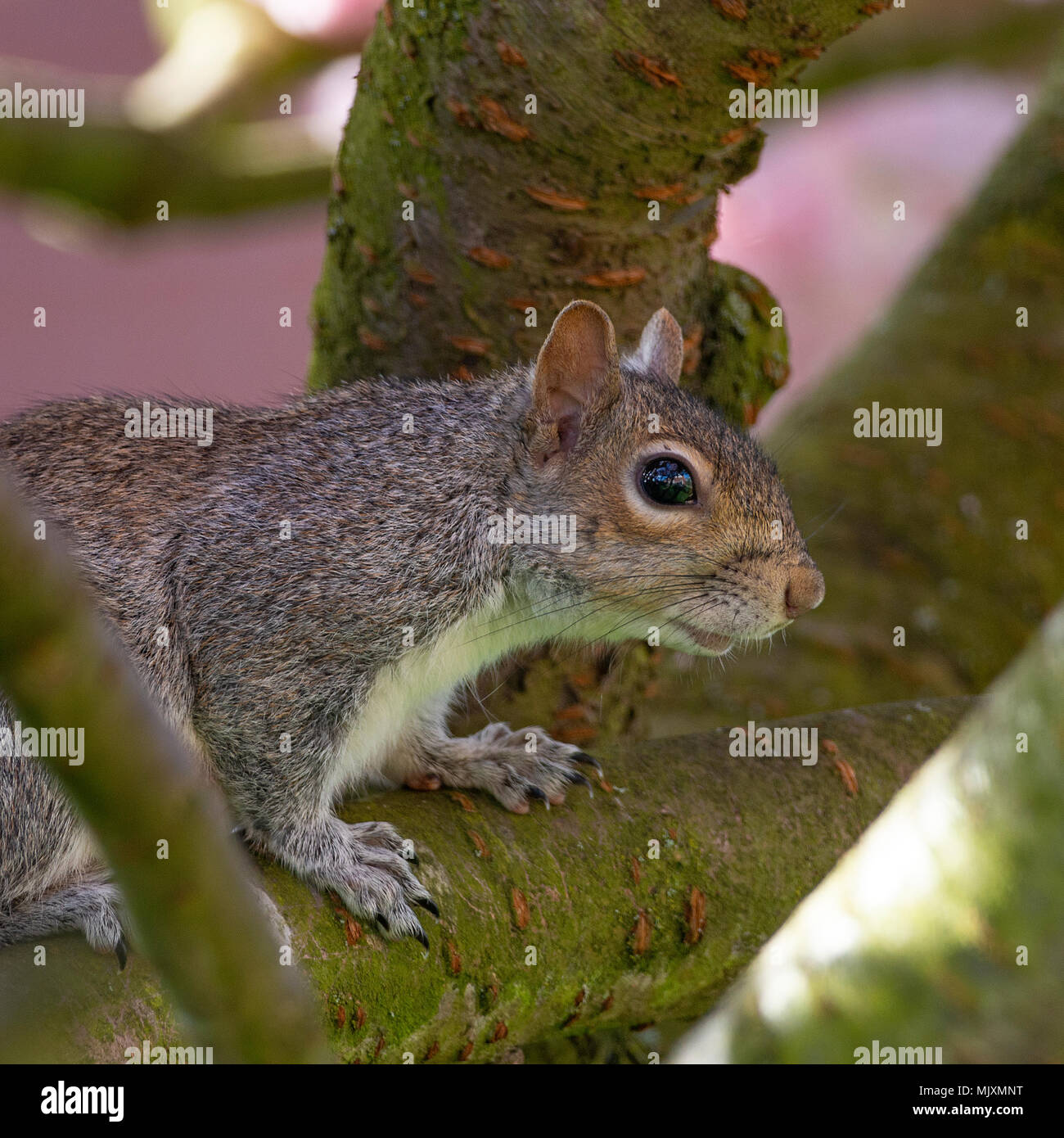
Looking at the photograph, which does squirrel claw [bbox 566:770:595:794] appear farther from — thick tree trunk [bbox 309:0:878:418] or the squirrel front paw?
thick tree trunk [bbox 309:0:878:418]

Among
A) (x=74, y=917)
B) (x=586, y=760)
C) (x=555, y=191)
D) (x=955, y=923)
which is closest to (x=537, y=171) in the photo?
(x=555, y=191)

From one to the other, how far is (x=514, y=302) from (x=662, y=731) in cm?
83

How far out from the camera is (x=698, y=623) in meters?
1.46

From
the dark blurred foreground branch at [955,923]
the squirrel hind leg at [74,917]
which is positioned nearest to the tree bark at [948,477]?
the squirrel hind leg at [74,917]

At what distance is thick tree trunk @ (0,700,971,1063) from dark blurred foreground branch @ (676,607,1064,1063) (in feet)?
1.66

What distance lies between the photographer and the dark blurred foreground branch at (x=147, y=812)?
62cm

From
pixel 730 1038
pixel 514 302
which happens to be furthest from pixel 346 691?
pixel 730 1038

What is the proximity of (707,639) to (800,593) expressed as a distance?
0.11 metres

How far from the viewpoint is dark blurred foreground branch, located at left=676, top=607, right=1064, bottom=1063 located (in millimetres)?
697

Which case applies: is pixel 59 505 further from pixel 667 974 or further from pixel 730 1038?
pixel 730 1038

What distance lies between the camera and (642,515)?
4.82ft

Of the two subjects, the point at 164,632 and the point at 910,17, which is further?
the point at 910,17

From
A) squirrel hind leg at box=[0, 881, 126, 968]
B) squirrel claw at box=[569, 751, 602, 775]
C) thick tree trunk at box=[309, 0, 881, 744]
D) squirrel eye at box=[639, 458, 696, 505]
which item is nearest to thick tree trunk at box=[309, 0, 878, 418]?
thick tree trunk at box=[309, 0, 881, 744]

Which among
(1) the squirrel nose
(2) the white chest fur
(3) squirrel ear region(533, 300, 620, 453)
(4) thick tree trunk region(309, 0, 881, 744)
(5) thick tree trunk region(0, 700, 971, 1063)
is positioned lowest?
(5) thick tree trunk region(0, 700, 971, 1063)
